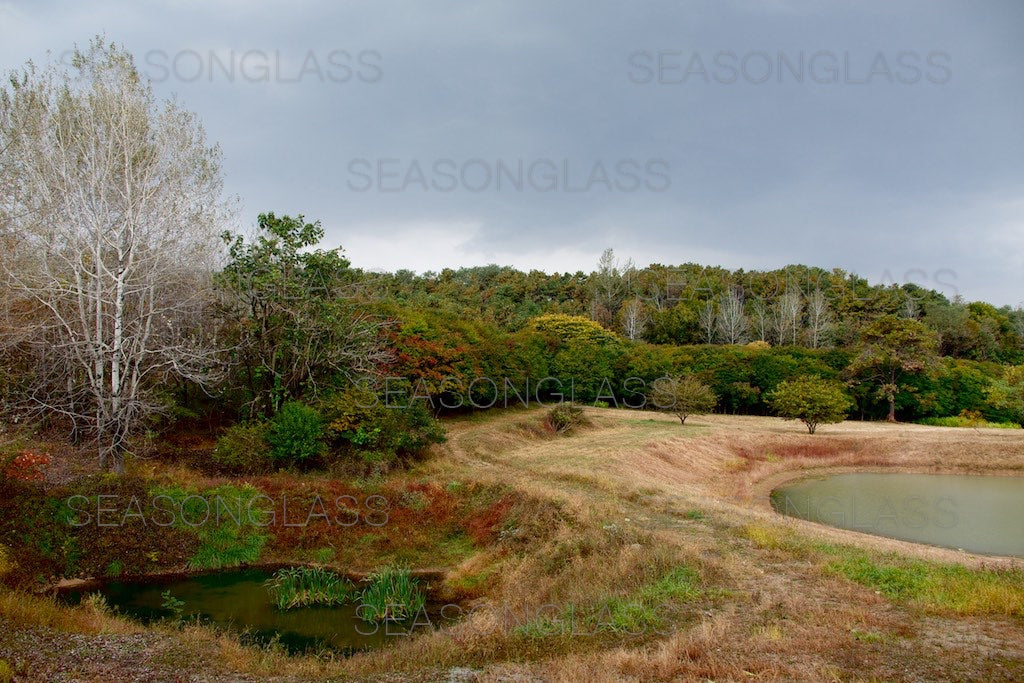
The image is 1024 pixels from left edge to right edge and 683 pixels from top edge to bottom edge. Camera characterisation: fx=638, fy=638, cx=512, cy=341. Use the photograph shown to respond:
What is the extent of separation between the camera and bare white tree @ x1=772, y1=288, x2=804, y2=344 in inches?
1951

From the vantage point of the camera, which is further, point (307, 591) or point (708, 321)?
point (708, 321)

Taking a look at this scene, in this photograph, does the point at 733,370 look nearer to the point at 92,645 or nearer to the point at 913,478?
the point at 913,478

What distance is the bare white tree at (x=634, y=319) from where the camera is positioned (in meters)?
50.5

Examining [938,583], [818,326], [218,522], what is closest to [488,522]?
[218,522]

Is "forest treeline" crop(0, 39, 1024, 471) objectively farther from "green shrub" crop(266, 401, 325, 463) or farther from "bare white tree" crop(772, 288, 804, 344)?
"bare white tree" crop(772, 288, 804, 344)

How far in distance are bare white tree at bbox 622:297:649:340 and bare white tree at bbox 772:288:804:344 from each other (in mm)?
10368

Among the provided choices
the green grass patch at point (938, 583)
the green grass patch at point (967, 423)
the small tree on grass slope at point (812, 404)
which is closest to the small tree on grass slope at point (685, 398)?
the small tree on grass slope at point (812, 404)

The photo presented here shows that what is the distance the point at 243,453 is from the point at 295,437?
1.29 m

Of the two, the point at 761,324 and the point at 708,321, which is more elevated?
the point at 708,321

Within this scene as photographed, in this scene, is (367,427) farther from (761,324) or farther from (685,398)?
(761,324)

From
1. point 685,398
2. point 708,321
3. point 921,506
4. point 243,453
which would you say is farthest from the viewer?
point 708,321

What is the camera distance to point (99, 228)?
15.1m

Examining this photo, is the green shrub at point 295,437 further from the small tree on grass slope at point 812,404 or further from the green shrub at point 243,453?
the small tree on grass slope at point 812,404

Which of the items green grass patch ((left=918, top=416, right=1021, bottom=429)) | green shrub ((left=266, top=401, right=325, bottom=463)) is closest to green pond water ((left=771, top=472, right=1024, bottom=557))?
green grass patch ((left=918, top=416, right=1021, bottom=429))
